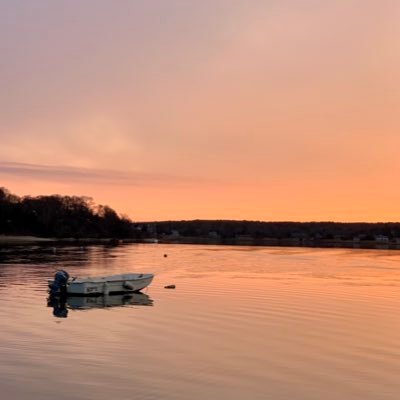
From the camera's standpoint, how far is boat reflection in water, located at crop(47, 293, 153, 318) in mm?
33797

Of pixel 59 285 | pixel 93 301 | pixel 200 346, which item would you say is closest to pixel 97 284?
pixel 93 301

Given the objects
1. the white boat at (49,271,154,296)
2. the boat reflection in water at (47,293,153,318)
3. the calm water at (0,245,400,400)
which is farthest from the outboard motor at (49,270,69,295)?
the calm water at (0,245,400,400)

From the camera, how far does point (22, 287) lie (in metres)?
41.8

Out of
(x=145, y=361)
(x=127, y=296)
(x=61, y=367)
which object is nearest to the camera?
(x=61, y=367)

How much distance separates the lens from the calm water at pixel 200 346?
16.5m

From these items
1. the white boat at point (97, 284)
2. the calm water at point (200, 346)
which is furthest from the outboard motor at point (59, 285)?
the calm water at point (200, 346)

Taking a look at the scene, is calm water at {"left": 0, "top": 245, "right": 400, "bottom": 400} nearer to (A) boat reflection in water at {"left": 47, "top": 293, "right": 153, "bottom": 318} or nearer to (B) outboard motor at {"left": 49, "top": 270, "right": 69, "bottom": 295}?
(A) boat reflection in water at {"left": 47, "top": 293, "right": 153, "bottom": 318}

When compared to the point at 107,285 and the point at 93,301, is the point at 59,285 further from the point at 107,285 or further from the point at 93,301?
the point at 107,285

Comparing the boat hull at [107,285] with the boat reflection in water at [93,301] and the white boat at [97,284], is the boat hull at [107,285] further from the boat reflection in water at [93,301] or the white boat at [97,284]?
the boat reflection in water at [93,301]

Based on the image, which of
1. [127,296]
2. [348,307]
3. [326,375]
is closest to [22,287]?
[127,296]

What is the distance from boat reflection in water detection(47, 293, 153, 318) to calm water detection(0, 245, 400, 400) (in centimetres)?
8

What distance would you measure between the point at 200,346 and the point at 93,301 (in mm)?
17325

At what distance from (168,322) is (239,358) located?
8264mm

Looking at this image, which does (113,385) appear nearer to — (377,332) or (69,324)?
(69,324)
